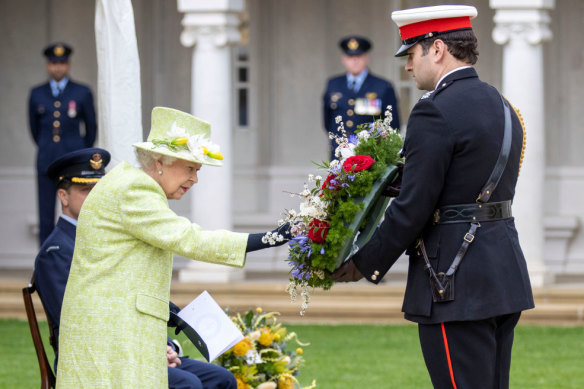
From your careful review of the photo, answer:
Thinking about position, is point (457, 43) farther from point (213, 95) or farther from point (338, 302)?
point (213, 95)

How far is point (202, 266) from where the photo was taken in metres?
11.2

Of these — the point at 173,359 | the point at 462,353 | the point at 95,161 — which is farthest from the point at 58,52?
the point at 462,353

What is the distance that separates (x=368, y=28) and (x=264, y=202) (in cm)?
228

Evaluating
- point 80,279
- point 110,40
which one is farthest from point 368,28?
point 80,279

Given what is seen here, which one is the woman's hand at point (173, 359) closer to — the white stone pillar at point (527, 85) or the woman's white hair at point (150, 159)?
the woman's white hair at point (150, 159)

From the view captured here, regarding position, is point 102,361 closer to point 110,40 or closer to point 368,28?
point 110,40

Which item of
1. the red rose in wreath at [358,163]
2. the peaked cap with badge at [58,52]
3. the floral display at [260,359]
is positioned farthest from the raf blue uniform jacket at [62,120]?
the red rose in wreath at [358,163]

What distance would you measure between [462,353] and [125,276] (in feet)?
4.14

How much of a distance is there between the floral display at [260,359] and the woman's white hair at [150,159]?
5.11ft

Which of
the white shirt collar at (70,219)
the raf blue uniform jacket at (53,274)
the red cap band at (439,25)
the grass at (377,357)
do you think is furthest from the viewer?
the grass at (377,357)

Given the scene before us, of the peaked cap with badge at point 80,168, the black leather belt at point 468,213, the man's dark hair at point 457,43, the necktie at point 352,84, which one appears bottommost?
the black leather belt at point 468,213

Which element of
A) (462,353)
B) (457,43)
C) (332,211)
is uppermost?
(457,43)

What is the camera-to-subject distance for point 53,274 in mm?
4906

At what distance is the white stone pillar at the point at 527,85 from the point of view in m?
10.5
